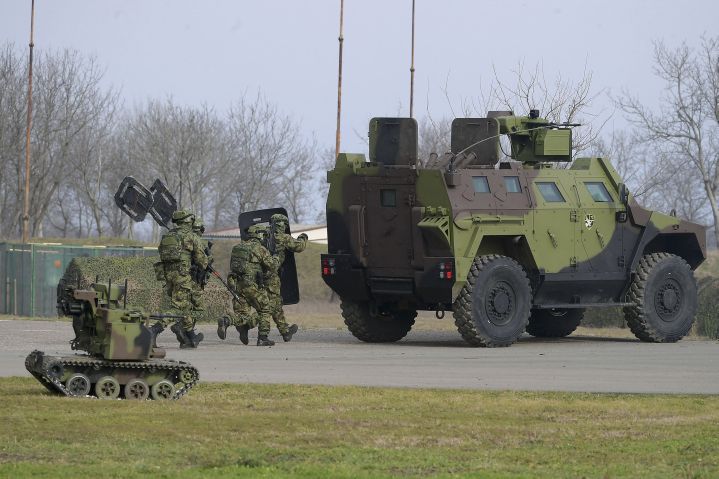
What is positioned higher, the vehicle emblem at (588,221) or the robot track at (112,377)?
the vehicle emblem at (588,221)

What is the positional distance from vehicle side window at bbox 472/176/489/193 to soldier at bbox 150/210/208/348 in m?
4.24

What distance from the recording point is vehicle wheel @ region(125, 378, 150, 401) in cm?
1521

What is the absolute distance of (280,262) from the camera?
23.5 metres

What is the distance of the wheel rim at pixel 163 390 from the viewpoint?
1523 cm

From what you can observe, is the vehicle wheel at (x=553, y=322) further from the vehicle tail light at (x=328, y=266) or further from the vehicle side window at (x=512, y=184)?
the vehicle tail light at (x=328, y=266)

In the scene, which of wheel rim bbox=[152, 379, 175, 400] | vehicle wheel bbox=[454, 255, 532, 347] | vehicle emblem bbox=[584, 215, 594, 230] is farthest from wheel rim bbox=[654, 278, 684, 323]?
wheel rim bbox=[152, 379, 175, 400]

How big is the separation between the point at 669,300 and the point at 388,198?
504cm

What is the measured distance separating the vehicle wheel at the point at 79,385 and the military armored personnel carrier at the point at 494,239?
8534 millimetres

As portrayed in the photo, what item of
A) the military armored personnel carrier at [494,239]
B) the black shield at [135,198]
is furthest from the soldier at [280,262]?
the black shield at [135,198]

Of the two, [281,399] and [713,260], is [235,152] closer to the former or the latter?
[713,260]

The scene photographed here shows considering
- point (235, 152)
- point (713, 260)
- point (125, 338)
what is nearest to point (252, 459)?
point (125, 338)

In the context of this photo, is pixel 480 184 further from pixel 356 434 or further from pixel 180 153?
pixel 180 153

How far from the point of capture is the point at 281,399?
49.9 feet

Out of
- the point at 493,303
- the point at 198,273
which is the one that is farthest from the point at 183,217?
the point at 493,303
